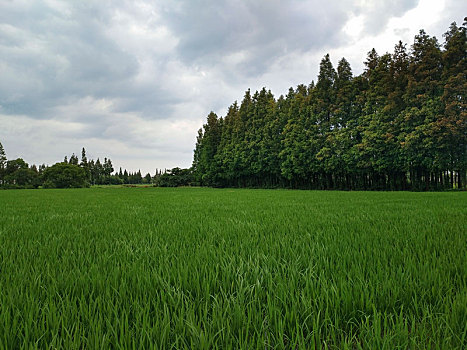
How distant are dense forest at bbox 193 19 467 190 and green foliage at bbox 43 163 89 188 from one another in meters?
41.9

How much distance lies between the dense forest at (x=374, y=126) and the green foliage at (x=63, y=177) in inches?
1648

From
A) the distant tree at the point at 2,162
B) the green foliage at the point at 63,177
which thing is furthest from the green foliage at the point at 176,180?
the distant tree at the point at 2,162

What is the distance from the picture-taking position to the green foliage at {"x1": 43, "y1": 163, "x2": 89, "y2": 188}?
5206cm

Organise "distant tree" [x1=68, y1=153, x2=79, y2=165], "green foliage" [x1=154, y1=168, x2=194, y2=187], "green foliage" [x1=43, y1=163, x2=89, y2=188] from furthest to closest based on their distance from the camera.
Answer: "distant tree" [x1=68, y1=153, x2=79, y2=165] < "green foliage" [x1=154, y1=168, x2=194, y2=187] < "green foliage" [x1=43, y1=163, x2=89, y2=188]

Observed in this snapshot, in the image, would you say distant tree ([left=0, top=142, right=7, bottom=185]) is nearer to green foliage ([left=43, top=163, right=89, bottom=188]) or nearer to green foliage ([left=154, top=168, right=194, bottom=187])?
green foliage ([left=43, top=163, right=89, bottom=188])

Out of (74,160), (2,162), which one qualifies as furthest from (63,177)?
(74,160)

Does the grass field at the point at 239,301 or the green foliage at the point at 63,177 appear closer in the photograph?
the grass field at the point at 239,301

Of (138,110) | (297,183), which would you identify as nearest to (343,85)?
(297,183)

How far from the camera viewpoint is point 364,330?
892mm

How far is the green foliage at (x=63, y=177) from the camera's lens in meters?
52.1

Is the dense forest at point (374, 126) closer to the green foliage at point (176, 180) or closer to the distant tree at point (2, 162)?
the green foliage at point (176, 180)

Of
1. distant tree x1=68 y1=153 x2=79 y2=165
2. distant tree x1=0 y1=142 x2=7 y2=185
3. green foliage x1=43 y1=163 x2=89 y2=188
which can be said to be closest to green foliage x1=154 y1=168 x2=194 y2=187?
green foliage x1=43 y1=163 x2=89 y2=188

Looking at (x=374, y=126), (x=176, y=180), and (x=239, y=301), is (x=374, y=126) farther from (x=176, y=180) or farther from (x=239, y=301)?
(x=176, y=180)

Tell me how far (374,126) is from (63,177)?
201 ft
